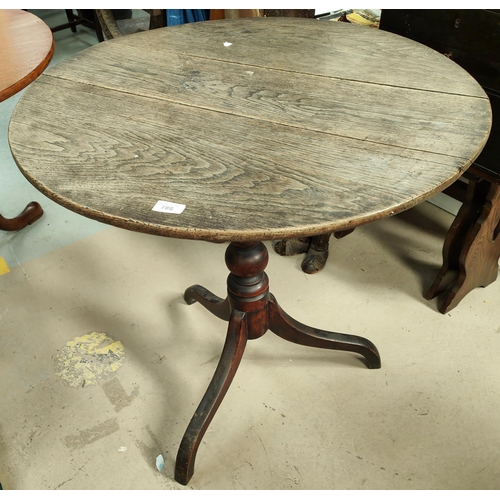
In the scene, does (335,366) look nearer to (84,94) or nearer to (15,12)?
(84,94)

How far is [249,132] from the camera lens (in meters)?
0.98

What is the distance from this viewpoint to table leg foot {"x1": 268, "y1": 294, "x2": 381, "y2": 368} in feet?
4.73

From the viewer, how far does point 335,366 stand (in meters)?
1.56

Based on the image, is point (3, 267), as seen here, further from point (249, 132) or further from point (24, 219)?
point (249, 132)

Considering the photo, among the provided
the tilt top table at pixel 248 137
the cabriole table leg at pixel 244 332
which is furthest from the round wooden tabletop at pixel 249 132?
the cabriole table leg at pixel 244 332

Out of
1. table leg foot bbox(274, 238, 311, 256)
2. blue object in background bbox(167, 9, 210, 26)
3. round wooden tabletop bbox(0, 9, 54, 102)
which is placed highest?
round wooden tabletop bbox(0, 9, 54, 102)

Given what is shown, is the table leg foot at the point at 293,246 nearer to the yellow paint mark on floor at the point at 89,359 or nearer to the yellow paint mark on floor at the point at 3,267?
the yellow paint mark on floor at the point at 89,359

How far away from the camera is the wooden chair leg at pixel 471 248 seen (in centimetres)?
154

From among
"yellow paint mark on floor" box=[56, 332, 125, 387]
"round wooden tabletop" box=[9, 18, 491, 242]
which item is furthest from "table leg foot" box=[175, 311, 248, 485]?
"round wooden tabletop" box=[9, 18, 491, 242]

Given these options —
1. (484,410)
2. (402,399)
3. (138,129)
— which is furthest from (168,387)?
(484,410)

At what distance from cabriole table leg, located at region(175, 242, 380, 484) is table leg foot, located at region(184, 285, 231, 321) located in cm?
19

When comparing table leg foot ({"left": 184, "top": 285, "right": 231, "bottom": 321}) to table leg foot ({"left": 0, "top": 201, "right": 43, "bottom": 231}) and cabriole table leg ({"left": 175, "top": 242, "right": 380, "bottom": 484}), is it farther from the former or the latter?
table leg foot ({"left": 0, "top": 201, "right": 43, "bottom": 231})

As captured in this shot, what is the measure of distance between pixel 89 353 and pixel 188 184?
1.00 meters

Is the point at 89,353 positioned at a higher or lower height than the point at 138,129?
lower
